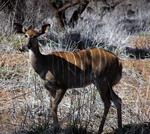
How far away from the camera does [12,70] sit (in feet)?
29.9

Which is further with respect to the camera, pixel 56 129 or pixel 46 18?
pixel 46 18

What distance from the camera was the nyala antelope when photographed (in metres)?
6.62

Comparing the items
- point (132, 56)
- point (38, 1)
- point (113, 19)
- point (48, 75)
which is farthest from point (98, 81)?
point (113, 19)

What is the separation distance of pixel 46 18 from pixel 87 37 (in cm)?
264

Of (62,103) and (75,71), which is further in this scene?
(62,103)

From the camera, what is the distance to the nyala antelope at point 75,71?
6.62 metres

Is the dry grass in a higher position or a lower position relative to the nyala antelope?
lower

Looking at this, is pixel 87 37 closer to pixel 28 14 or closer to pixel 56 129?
pixel 28 14

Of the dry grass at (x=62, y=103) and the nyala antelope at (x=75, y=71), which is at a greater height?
the nyala antelope at (x=75, y=71)

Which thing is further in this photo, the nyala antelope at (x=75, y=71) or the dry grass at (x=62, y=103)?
→ the nyala antelope at (x=75, y=71)

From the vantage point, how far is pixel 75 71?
6.79m

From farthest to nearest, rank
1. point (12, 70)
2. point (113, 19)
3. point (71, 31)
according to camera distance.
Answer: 1. point (113, 19)
2. point (71, 31)
3. point (12, 70)

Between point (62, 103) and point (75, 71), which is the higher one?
point (75, 71)

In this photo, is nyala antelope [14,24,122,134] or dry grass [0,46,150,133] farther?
nyala antelope [14,24,122,134]
